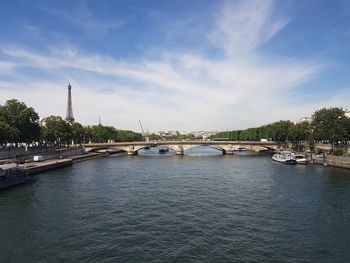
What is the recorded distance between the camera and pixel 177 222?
90.1 feet

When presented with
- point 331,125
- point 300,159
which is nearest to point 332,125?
point 331,125

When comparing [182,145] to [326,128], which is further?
[182,145]

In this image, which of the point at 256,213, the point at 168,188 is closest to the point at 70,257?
the point at 256,213

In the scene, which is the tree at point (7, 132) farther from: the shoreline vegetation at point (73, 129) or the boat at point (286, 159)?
the boat at point (286, 159)

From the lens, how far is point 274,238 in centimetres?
2370

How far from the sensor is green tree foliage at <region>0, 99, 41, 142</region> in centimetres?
7800

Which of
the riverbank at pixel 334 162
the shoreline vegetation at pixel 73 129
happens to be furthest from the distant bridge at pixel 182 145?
the riverbank at pixel 334 162

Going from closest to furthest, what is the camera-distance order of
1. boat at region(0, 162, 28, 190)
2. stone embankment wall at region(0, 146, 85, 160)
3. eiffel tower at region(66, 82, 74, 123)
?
boat at region(0, 162, 28, 190)
stone embankment wall at region(0, 146, 85, 160)
eiffel tower at region(66, 82, 74, 123)

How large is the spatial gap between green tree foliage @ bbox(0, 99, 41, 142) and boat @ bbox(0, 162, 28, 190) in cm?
2950

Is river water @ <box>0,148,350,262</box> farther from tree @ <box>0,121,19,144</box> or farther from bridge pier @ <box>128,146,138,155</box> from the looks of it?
bridge pier @ <box>128,146,138,155</box>

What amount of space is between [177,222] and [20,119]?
63.1 meters

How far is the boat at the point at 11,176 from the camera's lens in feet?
144

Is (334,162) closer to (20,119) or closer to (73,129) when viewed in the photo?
(20,119)

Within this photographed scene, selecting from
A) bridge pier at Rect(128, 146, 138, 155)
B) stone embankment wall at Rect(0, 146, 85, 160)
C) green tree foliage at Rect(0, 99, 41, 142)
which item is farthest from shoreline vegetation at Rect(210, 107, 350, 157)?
green tree foliage at Rect(0, 99, 41, 142)
